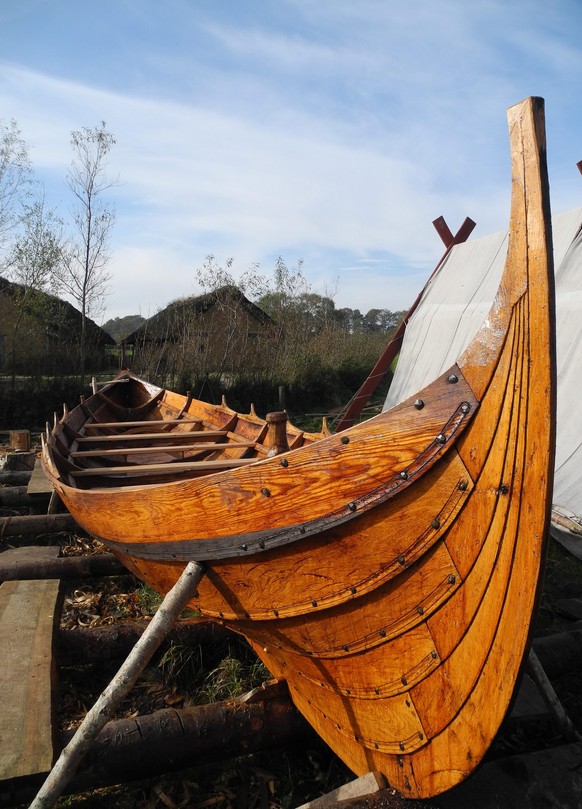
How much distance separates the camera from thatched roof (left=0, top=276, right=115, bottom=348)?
14.8 metres

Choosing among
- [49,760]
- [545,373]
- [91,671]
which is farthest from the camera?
[91,671]

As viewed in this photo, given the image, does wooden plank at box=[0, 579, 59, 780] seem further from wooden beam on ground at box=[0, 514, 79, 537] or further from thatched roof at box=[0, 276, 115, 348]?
thatched roof at box=[0, 276, 115, 348]

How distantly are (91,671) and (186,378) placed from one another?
41.0ft

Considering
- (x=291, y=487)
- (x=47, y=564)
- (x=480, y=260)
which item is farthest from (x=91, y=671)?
(x=480, y=260)

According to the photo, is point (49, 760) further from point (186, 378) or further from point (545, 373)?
point (186, 378)

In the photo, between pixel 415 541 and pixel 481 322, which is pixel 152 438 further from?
pixel 481 322

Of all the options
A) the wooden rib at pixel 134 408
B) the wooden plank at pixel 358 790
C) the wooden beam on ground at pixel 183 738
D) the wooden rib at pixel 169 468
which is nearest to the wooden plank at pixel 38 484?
the wooden rib at pixel 134 408

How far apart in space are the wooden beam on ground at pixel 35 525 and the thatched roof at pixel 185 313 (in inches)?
426

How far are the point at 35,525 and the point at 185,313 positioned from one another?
12.1 m

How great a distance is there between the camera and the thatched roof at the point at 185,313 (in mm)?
16359

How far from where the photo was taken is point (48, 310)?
15156 millimetres

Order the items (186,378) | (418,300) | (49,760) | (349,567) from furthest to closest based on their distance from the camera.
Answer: (186,378)
(418,300)
(49,760)
(349,567)

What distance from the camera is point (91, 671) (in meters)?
3.47

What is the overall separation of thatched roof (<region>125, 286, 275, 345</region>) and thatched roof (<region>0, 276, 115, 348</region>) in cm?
160
